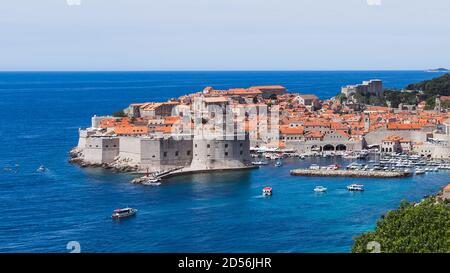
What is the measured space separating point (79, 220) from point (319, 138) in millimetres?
9037

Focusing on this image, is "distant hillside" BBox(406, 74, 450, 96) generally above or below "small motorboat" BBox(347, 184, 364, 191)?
above

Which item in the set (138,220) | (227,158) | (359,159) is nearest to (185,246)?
(138,220)

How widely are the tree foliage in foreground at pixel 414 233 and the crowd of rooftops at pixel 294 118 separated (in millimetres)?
11466

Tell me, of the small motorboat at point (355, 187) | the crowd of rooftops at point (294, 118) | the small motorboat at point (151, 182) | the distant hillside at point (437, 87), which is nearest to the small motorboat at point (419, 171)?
the small motorboat at point (355, 187)

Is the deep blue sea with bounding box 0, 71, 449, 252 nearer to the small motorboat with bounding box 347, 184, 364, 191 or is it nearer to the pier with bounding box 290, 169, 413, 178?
the small motorboat with bounding box 347, 184, 364, 191

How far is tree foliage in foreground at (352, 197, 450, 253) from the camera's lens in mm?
4160

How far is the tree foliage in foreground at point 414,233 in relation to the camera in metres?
4.16

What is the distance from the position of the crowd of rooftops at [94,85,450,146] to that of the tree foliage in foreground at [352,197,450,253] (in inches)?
451

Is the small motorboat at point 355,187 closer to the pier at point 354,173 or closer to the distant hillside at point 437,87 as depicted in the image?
the pier at point 354,173

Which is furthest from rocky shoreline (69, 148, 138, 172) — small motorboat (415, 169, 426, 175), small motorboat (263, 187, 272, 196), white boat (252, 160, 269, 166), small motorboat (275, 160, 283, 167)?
small motorboat (415, 169, 426, 175)

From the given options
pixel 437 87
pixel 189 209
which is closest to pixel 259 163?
pixel 189 209

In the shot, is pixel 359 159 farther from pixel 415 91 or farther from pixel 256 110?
pixel 415 91

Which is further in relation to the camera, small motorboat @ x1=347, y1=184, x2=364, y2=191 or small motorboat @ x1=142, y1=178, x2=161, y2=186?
small motorboat @ x1=142, y1=178, x2=161, y2=186

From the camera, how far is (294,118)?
66.6 feet
